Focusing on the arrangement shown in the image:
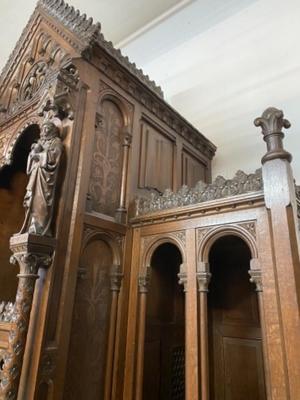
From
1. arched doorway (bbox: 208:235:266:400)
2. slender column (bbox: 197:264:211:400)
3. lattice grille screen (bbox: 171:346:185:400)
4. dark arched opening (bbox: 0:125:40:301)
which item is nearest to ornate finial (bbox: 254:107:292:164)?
slender column (bbox: 197:264:211:400)

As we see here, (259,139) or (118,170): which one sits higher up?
(259,139)

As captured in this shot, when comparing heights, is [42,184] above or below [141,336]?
above

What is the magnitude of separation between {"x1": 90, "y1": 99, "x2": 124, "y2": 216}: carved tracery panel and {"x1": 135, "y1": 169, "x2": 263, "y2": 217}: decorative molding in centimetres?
27

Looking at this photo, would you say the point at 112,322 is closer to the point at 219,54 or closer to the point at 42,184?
the point at 42,184

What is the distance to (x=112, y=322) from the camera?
245 cm

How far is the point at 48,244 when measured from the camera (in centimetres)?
207

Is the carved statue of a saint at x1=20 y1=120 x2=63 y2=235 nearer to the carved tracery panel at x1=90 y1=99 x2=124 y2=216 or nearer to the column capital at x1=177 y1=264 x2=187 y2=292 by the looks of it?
the carved tracery panel at x1=90 y1=99 x2=124 y2=216

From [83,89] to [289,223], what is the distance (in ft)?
6.54

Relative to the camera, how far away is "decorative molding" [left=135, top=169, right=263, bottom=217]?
2205mm

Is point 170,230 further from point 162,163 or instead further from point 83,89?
point 83,89

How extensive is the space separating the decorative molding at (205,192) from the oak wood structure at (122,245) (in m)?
0.01

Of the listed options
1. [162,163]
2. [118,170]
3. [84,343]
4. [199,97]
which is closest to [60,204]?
[118,170]

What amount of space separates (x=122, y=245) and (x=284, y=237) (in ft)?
4.52

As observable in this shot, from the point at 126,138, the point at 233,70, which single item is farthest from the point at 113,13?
the point at 126,138
